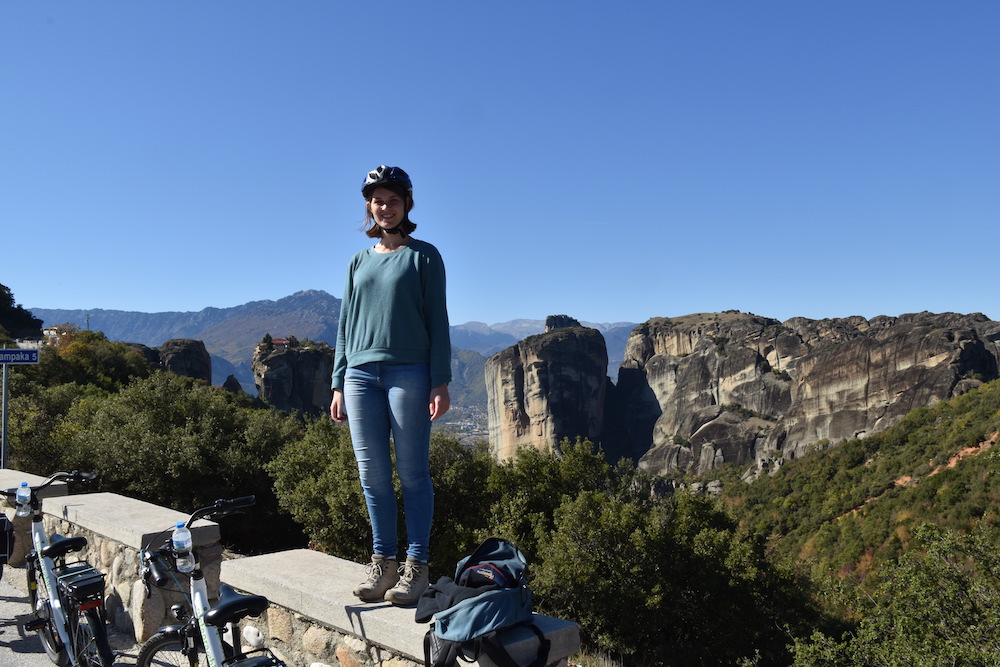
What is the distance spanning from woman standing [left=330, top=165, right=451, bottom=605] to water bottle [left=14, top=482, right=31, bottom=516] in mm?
2944

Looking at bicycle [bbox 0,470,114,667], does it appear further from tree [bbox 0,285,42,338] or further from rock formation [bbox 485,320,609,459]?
rock formation [bbox 485,320,609,459]

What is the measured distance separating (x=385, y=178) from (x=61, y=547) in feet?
10.9

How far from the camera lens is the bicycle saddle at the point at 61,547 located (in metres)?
4.39

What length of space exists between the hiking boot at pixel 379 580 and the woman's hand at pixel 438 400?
0.84 m

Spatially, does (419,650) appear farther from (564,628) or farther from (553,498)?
(553,498)

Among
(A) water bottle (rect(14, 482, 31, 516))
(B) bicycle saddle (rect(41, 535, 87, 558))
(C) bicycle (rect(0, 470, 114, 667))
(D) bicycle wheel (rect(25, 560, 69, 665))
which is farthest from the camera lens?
(A) water bottle (rect(14, 482, 31, 516))

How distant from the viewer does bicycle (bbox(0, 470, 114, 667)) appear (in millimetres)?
3897

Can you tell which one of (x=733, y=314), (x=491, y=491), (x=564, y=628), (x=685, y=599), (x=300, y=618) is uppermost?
(x=733, y=314)

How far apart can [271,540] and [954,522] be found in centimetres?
3667

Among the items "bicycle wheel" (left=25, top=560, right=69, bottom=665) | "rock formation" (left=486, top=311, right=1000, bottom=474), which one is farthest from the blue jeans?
"rock formation" (left=486, top=311, right=1000, bottom=474)

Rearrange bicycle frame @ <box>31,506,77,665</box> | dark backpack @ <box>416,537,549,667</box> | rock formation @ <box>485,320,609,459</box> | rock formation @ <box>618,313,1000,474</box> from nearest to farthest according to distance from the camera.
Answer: dark backpack @ <box>416,537,549,667</box>
bicycle frame @ <box>31,506,77,665</box>
rock formation @ <box>618,313,1000,474</box>
rock formation @ <box>485,320,609,459</box>

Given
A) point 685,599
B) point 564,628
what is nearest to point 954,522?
point 685,599

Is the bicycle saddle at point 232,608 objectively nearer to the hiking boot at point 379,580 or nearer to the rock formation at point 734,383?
the hiking boot at point 379,580

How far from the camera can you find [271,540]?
1196 centimetres
